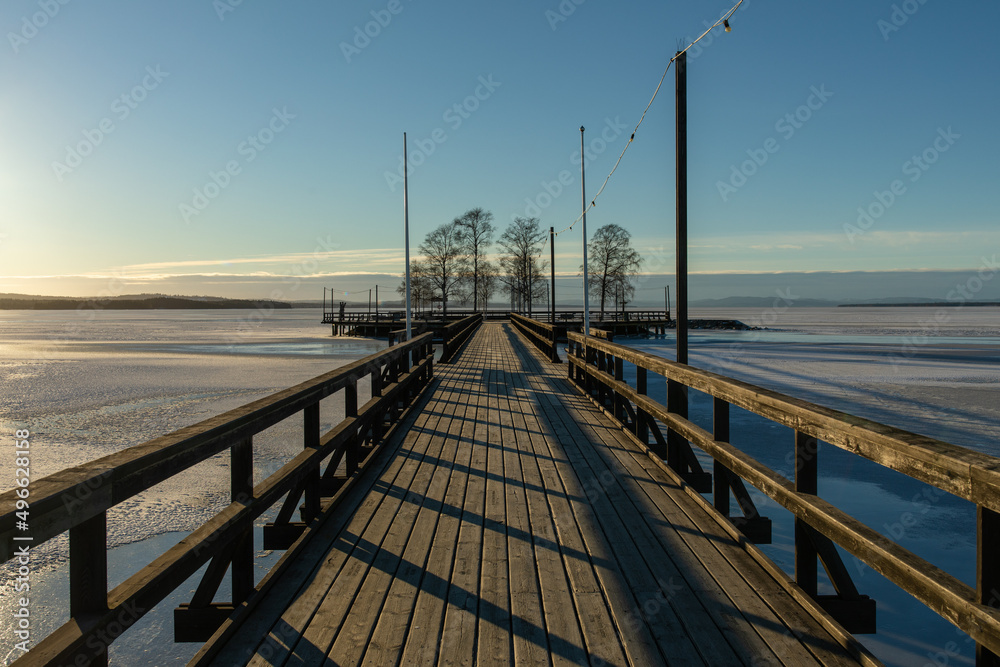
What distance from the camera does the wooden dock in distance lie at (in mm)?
2471

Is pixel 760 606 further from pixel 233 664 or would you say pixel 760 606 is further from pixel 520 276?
pixel 520 276

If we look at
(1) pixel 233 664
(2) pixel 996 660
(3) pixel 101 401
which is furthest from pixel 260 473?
(3) pixel 101 401

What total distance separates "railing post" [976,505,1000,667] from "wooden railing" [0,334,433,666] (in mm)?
2378

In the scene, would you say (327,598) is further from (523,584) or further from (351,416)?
(351,416)

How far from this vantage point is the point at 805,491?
2.80m

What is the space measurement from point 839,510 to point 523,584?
1495 mm

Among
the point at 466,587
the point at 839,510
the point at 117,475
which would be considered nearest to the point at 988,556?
the point at 839,510

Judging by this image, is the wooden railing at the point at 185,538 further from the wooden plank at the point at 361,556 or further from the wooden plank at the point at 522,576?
the wooden plank at the point at 522,576

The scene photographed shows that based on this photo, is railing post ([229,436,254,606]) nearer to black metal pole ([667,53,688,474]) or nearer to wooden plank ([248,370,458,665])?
wooden plank ([248,370,458,665])

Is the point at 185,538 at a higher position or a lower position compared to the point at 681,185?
lower

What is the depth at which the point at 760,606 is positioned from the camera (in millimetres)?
2826

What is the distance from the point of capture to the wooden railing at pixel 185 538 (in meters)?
1.60

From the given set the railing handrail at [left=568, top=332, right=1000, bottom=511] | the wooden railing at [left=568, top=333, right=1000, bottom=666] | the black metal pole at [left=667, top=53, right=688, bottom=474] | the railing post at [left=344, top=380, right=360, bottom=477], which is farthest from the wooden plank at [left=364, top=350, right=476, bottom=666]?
the black metal pole at [left=667, top=53, right=688, bottom=474]

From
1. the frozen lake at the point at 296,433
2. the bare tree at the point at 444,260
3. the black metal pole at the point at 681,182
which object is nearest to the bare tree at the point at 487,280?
the bare tree at the point at 444,260
